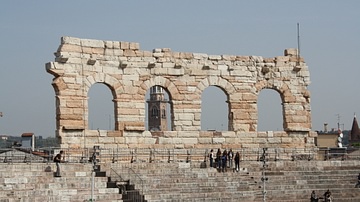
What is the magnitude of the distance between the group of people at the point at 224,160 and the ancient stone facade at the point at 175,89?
4.61ft

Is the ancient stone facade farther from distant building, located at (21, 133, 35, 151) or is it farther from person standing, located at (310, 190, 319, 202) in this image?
person standing, located at (310, 190, 319, 202)

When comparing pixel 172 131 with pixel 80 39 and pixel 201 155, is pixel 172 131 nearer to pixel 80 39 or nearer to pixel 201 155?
pixel 201 155

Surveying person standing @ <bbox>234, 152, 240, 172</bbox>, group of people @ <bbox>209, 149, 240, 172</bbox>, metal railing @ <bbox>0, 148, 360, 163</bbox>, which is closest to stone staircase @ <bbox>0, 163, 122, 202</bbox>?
metal railing @ <bbox>0, 148, 360, 163</bbox>

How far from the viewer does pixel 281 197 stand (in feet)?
93.7

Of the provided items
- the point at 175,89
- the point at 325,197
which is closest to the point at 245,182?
the point at 325,197

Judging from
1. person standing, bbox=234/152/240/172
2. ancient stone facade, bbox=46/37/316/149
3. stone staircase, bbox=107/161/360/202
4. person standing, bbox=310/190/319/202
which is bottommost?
person standing, bbox=310/190/319/202

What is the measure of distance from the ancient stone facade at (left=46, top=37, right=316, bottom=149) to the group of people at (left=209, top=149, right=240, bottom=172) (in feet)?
4.61

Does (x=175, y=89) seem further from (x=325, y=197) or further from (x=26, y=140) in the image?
(x=325, y=197)

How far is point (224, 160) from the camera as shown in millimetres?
30094

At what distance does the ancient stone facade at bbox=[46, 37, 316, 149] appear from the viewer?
29625 mm

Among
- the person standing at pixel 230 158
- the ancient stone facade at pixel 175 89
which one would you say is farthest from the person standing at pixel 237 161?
the ancient stone facade at pixel 175 89

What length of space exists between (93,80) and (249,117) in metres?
7.01

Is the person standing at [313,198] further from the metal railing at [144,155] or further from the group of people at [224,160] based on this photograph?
the metal railing at [144,155]

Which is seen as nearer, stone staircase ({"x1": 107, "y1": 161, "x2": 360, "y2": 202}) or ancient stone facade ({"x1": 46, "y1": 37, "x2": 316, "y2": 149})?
stone staircase ({"x1": 107, "y1": 161, "x2": 360, "y2": 202})
